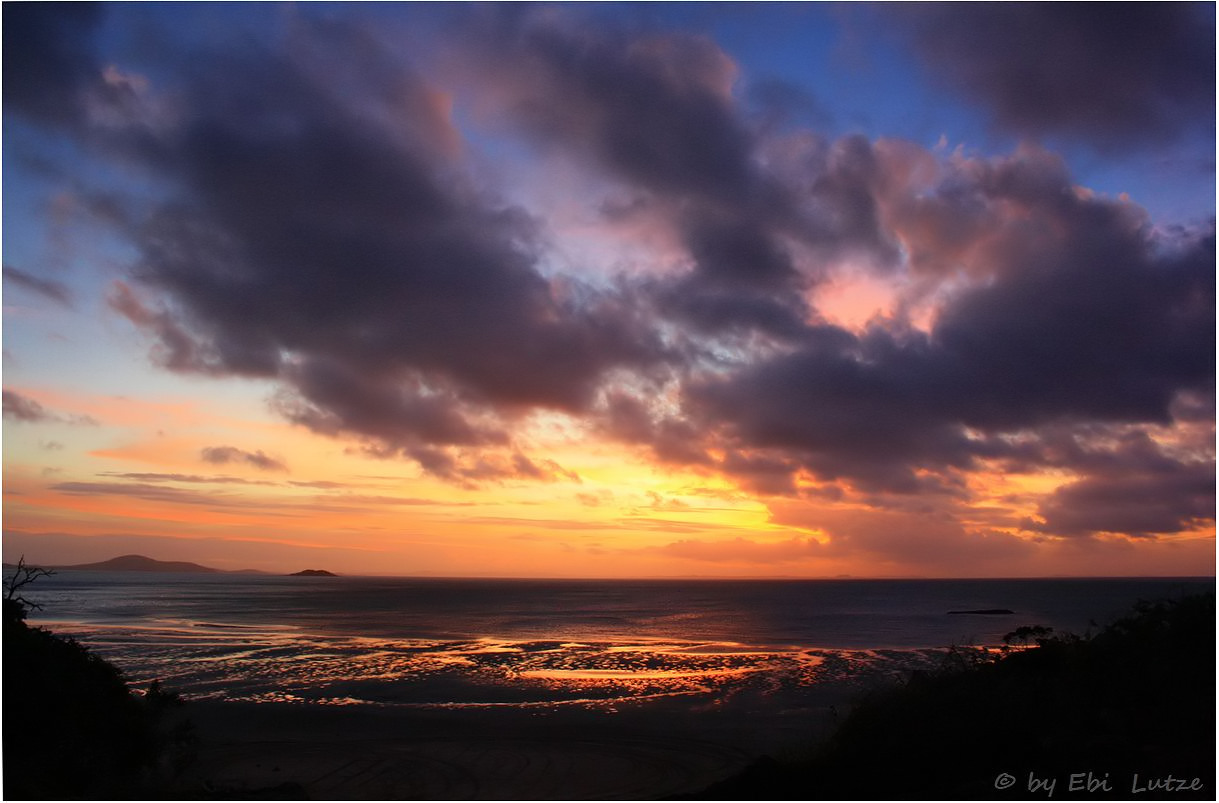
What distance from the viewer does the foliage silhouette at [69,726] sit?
14445 mm

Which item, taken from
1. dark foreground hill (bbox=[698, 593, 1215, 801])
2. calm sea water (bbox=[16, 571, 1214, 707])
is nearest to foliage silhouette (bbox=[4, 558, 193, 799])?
dark foreground hill (bbox=[698, 593, 1215, 801])

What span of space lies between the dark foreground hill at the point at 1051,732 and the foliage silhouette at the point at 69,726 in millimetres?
13124

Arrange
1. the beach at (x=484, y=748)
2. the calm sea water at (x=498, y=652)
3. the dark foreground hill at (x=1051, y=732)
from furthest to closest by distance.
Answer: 1. the calm sea water at (x=498, y=652)
2. the beach at (x=484, y=748)
3. the dark foreground hill at (x=1051, y=732)

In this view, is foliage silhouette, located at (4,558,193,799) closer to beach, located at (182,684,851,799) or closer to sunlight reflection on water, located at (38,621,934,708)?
beach, located at (182,684,851,799)

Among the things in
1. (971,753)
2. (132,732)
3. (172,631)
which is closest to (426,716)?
(132,732)

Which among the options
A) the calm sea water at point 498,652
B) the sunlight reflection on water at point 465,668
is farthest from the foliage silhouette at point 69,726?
the calm sea water at point 498,652

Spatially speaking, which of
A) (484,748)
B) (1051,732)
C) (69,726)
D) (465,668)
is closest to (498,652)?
(465,668)

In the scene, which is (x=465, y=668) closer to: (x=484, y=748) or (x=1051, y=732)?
(x=484, y=748)

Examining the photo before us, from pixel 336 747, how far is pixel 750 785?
15277 millimetres

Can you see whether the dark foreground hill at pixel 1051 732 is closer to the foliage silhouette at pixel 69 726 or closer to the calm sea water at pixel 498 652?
the calm sea water at pixel 498 652

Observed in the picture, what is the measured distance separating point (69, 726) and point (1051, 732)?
20578 mm

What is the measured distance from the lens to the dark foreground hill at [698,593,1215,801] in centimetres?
1255

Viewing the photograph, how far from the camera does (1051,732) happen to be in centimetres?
1466

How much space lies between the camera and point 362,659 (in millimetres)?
46625
